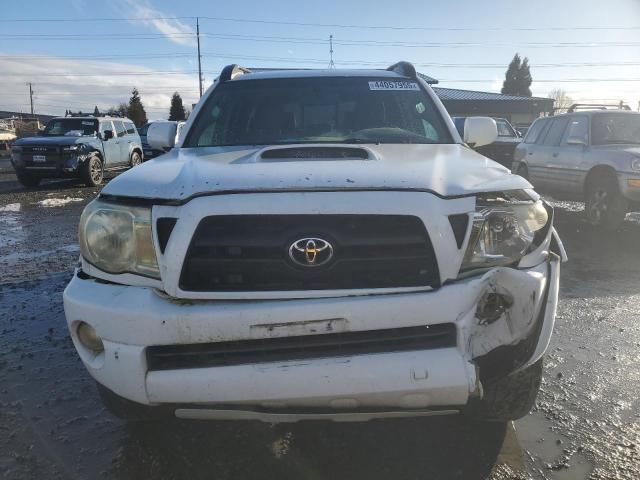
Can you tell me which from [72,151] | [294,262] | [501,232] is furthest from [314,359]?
[72,151]

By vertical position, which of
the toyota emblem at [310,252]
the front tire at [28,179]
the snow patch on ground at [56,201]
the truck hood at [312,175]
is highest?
the truck hood at [312,175]

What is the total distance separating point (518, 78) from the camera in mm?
73625

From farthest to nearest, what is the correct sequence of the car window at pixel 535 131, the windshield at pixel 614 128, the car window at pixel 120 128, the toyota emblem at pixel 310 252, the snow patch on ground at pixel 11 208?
1. the car window at pixel 120 128
2. the snow patch on ground at pixel 11 208
3. the car window at pixel 535 131
4. the windshield at pixel 614 128
5. the toyota emblem at pixel 310 252

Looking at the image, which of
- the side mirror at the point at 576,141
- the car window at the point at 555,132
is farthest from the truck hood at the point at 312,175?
the car window at the point at 555,132

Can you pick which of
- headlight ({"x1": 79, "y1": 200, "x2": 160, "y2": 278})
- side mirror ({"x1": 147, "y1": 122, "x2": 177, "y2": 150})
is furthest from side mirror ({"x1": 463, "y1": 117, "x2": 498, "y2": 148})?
headlight ({"x1": 79, "y1": 200, "x2": 160, "y2": 278})

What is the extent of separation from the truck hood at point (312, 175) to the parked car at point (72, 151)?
11284mm

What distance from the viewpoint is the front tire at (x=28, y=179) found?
13.8m

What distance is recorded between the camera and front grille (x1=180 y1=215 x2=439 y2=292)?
6.47 feet

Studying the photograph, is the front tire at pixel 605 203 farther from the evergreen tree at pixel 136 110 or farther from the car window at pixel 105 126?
the evergreen tree at pixel 136 110

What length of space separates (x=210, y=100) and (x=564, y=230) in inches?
247

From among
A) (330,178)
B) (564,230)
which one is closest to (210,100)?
(330,178)

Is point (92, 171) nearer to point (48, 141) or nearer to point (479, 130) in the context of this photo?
point (48, 141)

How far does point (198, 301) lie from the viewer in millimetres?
1964

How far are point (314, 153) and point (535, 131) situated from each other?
28.2 ft
